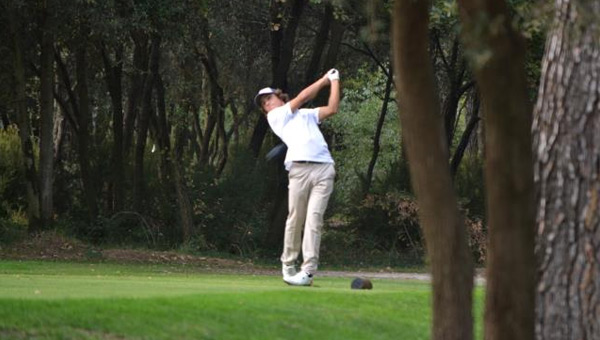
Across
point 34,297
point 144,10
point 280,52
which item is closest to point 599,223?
point 34,297

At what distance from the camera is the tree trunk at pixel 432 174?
8.27m

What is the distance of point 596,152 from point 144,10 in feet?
57.6

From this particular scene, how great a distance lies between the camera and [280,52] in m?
32.3

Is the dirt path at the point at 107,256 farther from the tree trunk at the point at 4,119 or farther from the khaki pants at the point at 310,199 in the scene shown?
the khaki pants at the point at 310,199

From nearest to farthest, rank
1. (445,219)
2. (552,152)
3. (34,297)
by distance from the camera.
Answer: (445,219)
(552,152)
(34,297)

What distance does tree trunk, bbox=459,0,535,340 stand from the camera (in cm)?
796

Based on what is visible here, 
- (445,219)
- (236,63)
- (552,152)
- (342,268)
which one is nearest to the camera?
(445,219)

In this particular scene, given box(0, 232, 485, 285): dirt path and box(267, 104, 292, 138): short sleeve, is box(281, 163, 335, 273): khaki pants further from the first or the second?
box(0, 232, 485, 285): dirt path

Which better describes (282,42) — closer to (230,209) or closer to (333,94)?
(230,209)

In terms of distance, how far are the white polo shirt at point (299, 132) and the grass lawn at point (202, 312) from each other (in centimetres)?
228

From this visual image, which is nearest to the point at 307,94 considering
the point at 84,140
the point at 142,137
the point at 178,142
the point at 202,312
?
the point at 202,312

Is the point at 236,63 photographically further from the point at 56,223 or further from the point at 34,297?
the point at 34,297

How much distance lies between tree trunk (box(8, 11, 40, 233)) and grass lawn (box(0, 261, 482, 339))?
14.9 meters

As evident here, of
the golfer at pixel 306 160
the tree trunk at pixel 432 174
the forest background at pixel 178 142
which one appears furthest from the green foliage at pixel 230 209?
the tree trunk at pixel 432 174
